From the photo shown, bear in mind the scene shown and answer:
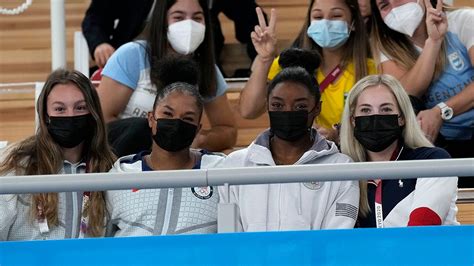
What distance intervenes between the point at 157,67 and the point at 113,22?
123cm

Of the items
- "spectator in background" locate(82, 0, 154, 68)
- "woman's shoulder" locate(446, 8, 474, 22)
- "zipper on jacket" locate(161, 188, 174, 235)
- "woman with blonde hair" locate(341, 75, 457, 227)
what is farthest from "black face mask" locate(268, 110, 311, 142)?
"spectator in background" locate(82, 0, 154, 68)

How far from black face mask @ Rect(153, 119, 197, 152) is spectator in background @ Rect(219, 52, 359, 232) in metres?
0.17

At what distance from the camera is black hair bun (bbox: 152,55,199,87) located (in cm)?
605

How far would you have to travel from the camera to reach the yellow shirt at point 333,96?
632 cm

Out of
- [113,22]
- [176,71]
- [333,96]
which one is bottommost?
[333,96]

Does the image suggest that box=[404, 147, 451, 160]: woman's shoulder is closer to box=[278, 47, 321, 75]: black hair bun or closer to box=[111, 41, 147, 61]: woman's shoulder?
box=[278, 47, 321, 75]: black hair bun

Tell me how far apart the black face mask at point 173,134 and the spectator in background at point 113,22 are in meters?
1.94

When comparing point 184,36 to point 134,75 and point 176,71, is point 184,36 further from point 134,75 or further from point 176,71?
point 176,71

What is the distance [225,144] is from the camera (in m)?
6.53

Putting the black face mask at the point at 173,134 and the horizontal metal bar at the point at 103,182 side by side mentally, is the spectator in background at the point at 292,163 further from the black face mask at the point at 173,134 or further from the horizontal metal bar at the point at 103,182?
the horizontal metal bar at the point at 103,182

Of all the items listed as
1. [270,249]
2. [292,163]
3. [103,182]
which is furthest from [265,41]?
[103,182]

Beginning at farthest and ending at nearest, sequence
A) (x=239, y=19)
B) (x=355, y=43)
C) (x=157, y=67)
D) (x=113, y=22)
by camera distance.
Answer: (x=239, y=19) < (x=113, y=22) < (x=355, y=43) < (x=157, y=67)

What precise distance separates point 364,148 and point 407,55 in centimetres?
129

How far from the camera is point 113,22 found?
7363 millimetres
